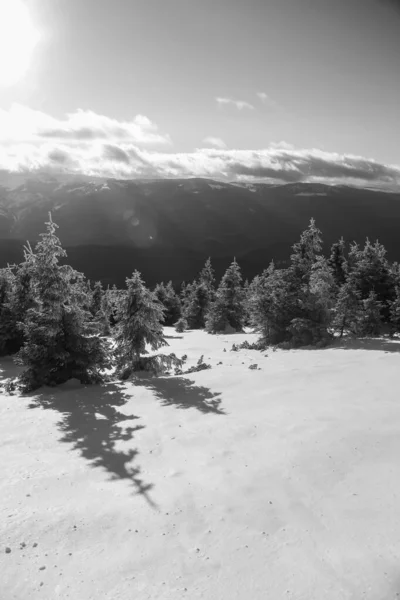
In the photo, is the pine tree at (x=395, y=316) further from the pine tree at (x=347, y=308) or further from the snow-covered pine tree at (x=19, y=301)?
the snow-covered pine tree at (x=19, y=301)

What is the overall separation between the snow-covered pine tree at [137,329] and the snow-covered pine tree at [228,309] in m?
25.7

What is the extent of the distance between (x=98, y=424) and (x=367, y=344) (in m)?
16.3

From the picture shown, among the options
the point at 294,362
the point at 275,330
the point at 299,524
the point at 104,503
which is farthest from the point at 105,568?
the point at 275,330

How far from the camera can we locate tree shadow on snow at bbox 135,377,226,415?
41.9ft

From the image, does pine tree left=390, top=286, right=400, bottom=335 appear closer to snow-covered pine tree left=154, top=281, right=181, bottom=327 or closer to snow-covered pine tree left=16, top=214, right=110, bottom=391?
snow-covered pine tree left=16, top=214, right=110, bottom=391

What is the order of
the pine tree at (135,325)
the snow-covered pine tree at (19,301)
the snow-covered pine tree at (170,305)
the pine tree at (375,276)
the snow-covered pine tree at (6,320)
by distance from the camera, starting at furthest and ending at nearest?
the snow-covered pine tree at (170,305)
the snow-covered pine tree at (6,320)
the snow-covered pine tree at (19,301)
the pine tree at (375,276)
the pine tree at (135,325)

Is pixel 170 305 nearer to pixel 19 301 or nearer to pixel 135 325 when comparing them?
pixel 19 301

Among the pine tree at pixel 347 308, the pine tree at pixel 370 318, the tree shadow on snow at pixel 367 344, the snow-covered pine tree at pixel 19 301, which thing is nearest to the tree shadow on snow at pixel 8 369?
the snow-covered pine tree at pixel 19 301

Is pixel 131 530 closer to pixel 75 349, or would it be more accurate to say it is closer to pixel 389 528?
pixel 389 528

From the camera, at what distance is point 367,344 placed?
67.9ft

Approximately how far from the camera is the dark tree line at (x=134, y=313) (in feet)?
54.1

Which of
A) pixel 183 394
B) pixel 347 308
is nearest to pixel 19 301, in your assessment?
pixel 183 394

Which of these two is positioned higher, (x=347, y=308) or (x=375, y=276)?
(x=375, y=276)

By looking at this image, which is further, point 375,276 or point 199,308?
point 199,308
